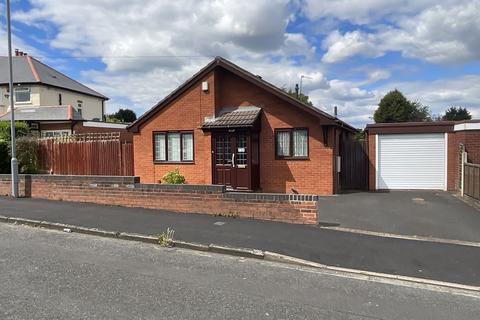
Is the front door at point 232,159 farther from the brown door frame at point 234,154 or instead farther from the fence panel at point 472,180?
the fence panel at point 472,180

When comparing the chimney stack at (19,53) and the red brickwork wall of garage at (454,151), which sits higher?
the chimney stack at (19,53)

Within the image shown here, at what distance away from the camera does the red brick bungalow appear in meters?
14.8

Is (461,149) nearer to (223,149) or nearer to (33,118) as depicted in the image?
(223,149)

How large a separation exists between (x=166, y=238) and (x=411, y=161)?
1171 cm

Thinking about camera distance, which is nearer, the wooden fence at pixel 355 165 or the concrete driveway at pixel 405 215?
the concrete driveway at pixel 405 215

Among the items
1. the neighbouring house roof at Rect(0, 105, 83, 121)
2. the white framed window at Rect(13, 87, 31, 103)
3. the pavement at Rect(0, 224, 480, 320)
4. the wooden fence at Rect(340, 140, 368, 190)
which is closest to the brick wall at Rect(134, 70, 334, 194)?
the wooden fence at Rect(340, 140, 368, 190)

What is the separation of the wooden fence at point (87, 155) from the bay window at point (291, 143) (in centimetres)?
637

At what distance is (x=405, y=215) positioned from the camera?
1099 cm

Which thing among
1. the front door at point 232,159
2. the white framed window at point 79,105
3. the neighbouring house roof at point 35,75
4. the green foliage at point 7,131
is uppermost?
the neighbouring house roof at point 35,75

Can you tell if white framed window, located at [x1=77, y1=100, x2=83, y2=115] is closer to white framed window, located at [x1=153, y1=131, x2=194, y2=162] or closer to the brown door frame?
white framed window, located at [x1=153, y1=131, x2=194, y2=162]

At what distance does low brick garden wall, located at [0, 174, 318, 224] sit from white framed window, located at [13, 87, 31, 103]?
2440cm

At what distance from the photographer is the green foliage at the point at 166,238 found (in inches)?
310

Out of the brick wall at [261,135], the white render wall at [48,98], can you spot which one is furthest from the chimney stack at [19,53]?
the brick wall at [261,135]

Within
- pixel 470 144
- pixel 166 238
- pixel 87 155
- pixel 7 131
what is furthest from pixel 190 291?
pixel 7 131
